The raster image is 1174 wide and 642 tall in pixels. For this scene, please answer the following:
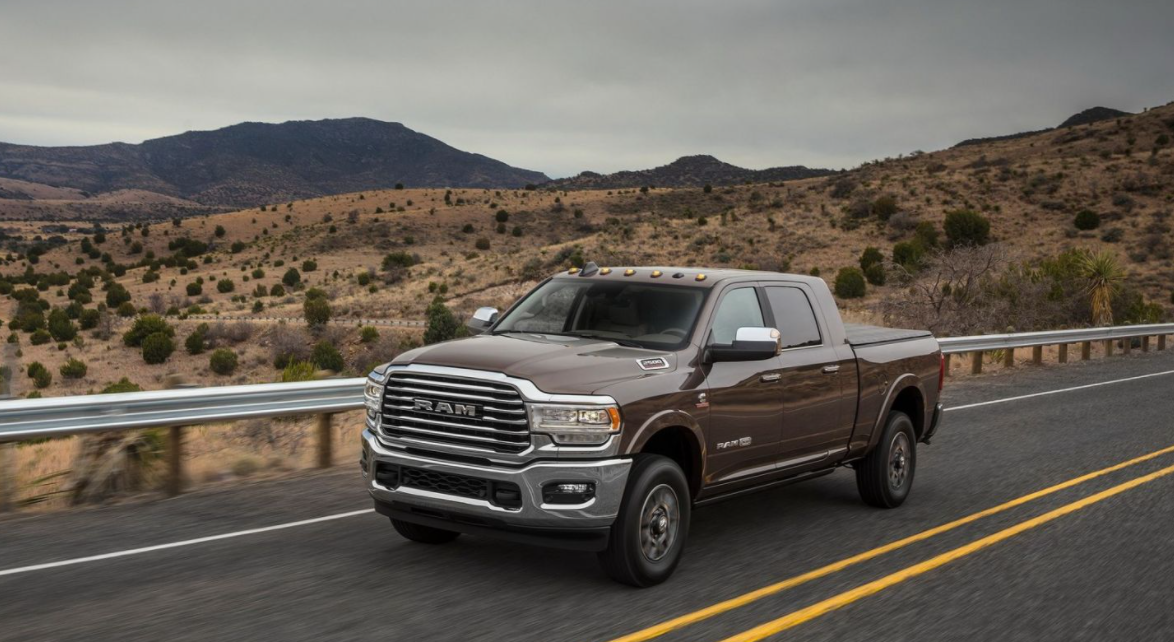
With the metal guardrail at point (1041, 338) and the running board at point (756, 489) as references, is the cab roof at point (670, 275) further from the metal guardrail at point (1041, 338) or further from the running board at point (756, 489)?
the metal guardrail at point (1041, 338)

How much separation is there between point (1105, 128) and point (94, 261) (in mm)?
91074

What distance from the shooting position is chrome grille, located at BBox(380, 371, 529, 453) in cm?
573

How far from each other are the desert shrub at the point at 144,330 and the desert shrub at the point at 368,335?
725 cm

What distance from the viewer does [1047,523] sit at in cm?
796

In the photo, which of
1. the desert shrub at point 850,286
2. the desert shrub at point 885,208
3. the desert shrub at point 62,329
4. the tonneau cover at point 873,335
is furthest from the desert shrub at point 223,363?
the desert shrub at point 885,208

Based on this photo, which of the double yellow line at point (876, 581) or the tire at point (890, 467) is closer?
the double yellow line at point (876, 581)

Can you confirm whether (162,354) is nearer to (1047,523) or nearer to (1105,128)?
(1047,523)

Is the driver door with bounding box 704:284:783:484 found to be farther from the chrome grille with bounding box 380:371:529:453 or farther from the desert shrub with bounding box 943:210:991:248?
the desert shrub with bounding box 943:210:991:248

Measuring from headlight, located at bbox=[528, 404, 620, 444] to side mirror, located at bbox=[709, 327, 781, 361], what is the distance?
104 centimetres

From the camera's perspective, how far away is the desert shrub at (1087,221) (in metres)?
60.2

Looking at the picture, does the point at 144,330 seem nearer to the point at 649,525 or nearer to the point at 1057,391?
the point at 1057,391

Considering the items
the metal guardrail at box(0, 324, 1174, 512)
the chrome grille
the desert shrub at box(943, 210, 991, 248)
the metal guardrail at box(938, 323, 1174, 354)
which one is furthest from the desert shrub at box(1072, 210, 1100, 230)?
the chrome grille

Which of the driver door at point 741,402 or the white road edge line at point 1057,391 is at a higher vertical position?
the driver door at point 741,402

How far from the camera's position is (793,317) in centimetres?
760
